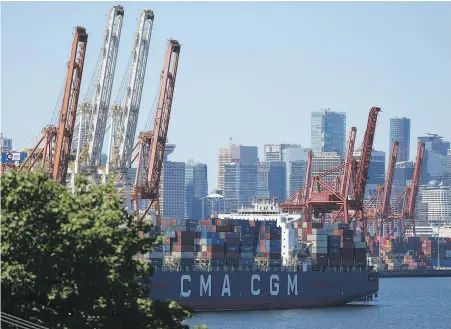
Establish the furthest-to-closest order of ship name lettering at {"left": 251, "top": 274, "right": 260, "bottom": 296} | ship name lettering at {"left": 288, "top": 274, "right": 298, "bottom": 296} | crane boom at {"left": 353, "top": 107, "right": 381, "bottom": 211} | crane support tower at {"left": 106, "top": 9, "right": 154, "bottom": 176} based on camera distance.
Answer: crane boom at {"left": 353, "top": 107, "right": 381, "bottom": 211} → ship name lettering at {"left": 288, "top": 274, "right": 298, "bottom": 296} → ship name lettering at {"left": 251, "top": 274, "right": 260, "bottom": 296} → crane support tower at {"left": 106, "top": 9, "right": 154, "bottom": 176}

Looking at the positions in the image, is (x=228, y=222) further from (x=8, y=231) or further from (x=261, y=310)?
(x=8, y=231)

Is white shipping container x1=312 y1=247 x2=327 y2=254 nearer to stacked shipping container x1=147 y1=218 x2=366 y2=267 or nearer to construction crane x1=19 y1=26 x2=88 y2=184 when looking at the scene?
stacked shipping container x1=147 y1=218 x2=366 y2=267

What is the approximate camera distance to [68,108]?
266 feet

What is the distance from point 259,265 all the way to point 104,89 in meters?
20.9

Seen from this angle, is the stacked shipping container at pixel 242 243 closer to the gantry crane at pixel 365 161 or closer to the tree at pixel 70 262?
the gantry crane at pixel 365 161

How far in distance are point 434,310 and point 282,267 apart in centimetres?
A: 1300

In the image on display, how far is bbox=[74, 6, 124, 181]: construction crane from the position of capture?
8306 cm

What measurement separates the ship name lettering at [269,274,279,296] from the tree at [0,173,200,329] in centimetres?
6221

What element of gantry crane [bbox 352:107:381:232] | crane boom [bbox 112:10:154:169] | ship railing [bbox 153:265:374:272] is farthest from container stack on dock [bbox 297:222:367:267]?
crane boom [bbox 112:10:154:169]

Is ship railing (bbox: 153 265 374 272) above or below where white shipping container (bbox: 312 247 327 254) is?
below

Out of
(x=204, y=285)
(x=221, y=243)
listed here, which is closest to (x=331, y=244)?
(x=221, y=243)

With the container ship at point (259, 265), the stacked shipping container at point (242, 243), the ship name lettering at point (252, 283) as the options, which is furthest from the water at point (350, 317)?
the stacked shipping container at point (242, 243)

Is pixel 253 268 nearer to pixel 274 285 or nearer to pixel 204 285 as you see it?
pixel 274 285

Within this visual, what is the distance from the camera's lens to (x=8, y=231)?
3133 cm
